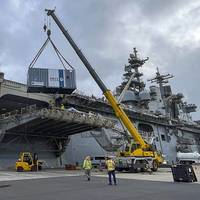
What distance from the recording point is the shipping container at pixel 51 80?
155ft

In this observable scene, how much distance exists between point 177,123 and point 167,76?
23.7 metres

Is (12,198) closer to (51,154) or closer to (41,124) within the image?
(41,124)

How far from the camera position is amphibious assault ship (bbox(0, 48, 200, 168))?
4356 centimetres

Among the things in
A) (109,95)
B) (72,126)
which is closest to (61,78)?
(72,126)

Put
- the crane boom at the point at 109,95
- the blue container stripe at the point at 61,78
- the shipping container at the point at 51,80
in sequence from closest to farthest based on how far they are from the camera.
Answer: the crane boom at the point at 109,95 < the shipping container at the point at 51,80 < the blue container stripe at the point at 61,78

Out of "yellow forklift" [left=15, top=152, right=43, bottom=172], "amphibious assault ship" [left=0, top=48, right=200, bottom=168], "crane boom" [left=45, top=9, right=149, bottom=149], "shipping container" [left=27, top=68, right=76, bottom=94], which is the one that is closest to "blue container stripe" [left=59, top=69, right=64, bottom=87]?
"shipping container" [left=27, top=68, right=76, bottom=94]

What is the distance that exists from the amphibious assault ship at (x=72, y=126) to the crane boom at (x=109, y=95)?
3.47m

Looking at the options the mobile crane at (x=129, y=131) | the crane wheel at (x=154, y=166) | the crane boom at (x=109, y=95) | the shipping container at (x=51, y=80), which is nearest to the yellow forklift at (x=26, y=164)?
the shipping container at (x=51, y=80)

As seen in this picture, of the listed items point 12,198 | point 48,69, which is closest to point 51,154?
point 48,69

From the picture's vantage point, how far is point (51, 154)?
173ft

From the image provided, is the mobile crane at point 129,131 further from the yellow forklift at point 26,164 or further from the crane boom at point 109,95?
the yellow forklift at point 26,164

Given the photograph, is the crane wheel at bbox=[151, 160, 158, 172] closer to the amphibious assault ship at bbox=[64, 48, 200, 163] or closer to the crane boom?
the crane boom

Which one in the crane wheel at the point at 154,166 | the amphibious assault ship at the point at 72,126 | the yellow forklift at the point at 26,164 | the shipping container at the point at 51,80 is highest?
the shipping container at the point at 51,80

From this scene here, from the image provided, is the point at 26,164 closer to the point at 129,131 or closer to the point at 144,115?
the point at 129,131
